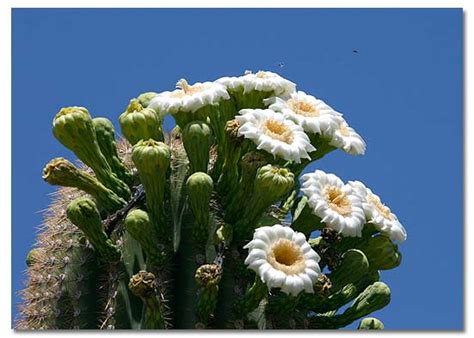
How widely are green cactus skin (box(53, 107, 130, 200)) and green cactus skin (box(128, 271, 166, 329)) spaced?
3.36 ft

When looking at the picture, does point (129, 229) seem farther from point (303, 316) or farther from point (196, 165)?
point (303, 316)

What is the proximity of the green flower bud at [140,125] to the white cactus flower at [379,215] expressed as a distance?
1340 mm

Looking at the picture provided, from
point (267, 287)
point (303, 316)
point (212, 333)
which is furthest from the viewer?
point (303, 316)

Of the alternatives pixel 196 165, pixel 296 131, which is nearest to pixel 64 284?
pixel 196 165

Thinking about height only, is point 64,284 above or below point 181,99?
below

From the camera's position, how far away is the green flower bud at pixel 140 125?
8133mm

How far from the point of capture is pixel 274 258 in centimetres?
738

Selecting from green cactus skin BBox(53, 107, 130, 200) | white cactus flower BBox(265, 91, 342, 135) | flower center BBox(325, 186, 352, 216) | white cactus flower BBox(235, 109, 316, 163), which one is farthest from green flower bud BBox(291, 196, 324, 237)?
green cactus skin BBox(53, 107, 130, 200)

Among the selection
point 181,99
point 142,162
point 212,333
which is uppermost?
point 181,99

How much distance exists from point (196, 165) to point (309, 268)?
110 centimetres

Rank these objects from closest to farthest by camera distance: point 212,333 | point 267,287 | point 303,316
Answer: point 212,333 < point 267,287 < point 303,316

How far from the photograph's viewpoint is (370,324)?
8320 millimetres

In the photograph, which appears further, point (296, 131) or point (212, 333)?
point (296, 131)

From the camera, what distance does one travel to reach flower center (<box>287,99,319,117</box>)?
8477mm
